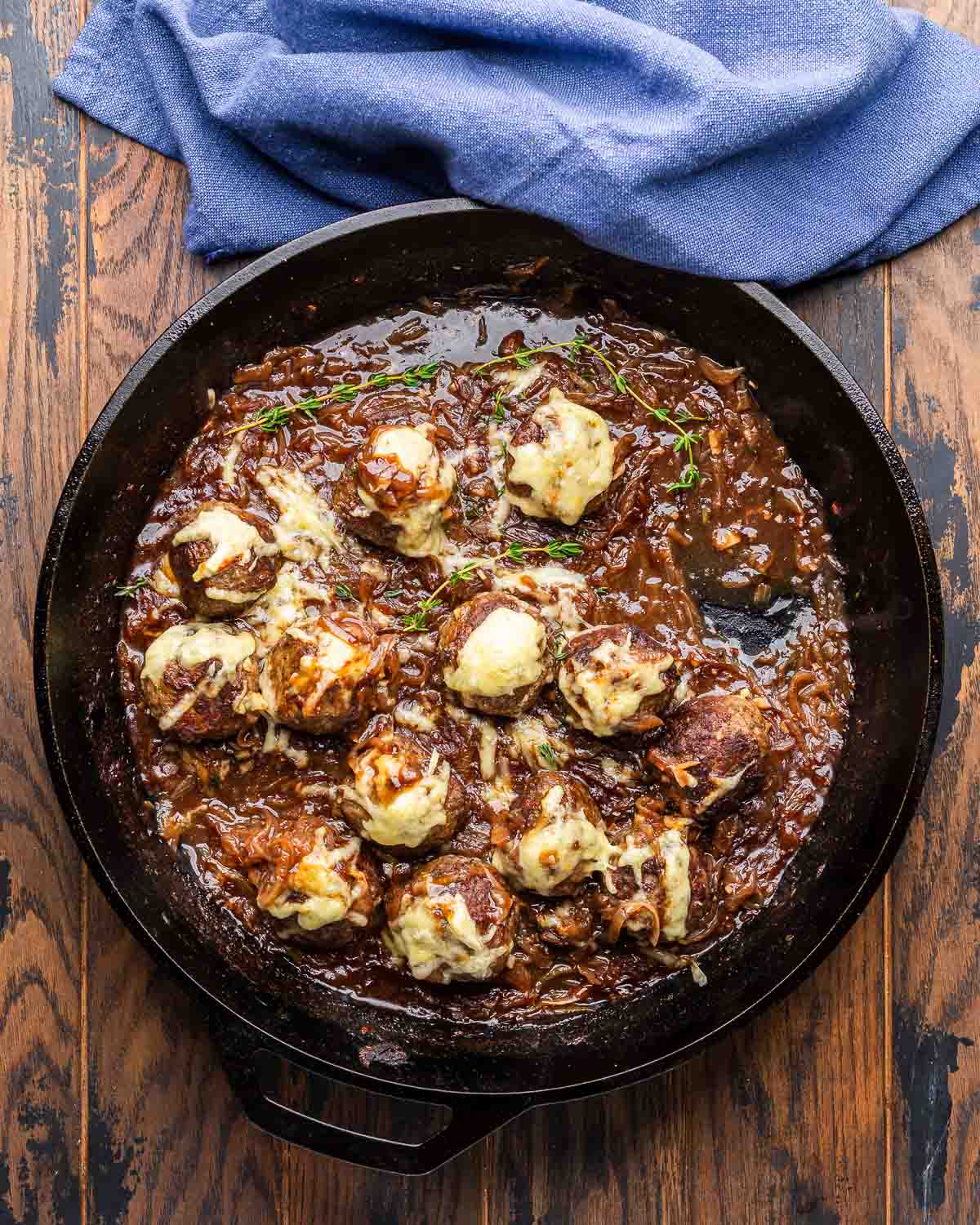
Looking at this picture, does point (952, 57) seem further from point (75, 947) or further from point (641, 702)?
point (75, 947)

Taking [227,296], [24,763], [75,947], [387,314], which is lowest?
[75,947]

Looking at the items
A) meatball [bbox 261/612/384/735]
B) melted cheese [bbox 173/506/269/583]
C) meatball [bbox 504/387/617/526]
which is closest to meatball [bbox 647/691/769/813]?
meatball [bbox 504/387/617/526]

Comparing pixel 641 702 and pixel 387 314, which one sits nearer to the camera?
pixel 641 702

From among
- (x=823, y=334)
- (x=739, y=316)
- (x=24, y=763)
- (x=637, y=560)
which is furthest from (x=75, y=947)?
(x=823, y=334)

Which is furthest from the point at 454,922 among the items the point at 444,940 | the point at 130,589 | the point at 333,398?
Answer: the point at 333,398

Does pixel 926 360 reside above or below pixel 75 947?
above

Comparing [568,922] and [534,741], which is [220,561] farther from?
[568,922]

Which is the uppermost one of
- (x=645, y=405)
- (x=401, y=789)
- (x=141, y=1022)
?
(x=645, y=405)

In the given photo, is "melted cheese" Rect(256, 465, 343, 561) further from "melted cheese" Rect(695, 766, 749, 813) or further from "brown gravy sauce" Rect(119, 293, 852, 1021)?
"melted cheese" Rect(695, 766, 749, 813)
